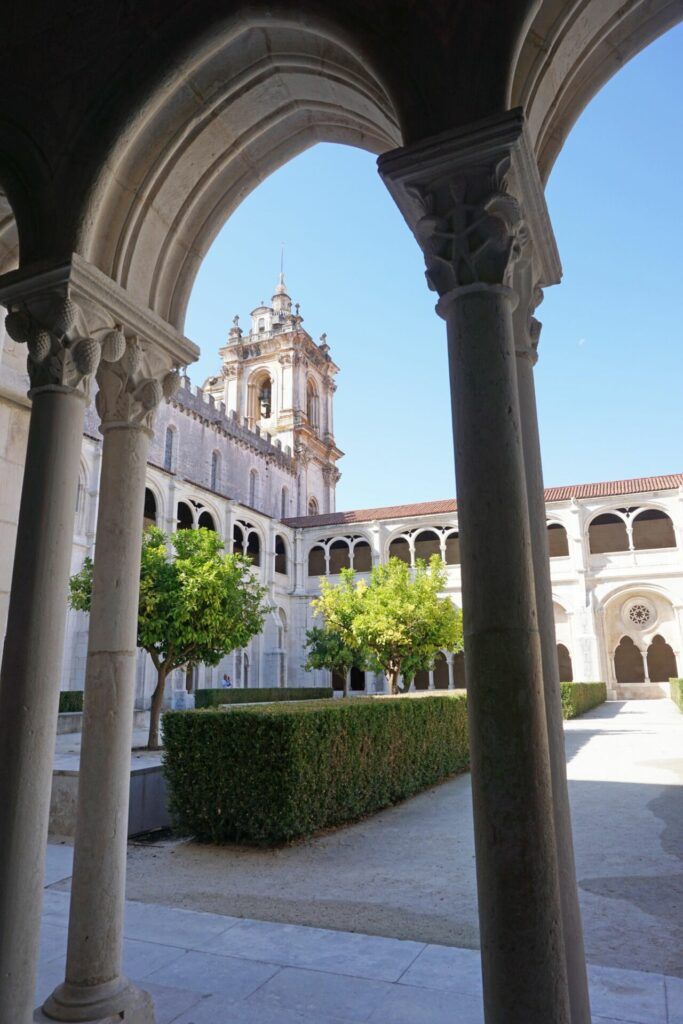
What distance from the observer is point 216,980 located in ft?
10.7

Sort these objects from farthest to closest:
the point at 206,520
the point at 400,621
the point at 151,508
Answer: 1. the point at 206,520
2. the point at 151,508
3. the point at 400,621

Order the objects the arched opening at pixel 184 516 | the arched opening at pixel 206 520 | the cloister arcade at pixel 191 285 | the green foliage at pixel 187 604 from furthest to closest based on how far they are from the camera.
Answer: the arched opening at pixel 206 520 → the arched opening at pixel 184 516 → the green foliage at pixel 187 604 → the cloister arcade at pixel 191 285

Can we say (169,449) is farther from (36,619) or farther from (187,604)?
(36,619)

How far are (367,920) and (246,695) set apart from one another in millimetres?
21837

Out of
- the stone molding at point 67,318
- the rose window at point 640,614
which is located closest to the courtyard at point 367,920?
the stone molding at point 67,318

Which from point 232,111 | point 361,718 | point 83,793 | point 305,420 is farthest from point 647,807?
point 305,420

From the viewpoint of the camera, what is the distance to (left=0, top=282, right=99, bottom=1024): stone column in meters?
2.56

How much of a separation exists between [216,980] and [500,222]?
3517 millimetres

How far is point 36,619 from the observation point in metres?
2.87

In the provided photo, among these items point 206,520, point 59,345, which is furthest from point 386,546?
point 59,345

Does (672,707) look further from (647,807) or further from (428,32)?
(428,32)

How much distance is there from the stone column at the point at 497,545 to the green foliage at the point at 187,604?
1015cm

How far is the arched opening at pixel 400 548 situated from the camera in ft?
120

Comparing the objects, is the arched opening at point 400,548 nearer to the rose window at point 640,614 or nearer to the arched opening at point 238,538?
the arched opening at point 238,538
